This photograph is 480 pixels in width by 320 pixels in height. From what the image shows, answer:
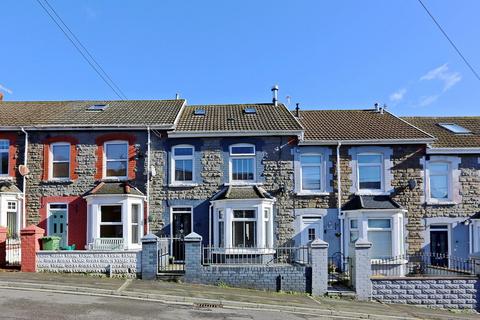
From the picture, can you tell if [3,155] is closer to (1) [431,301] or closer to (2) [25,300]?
(2) [25,300]

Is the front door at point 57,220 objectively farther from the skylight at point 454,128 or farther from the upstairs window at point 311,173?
the skylight at point 454,128

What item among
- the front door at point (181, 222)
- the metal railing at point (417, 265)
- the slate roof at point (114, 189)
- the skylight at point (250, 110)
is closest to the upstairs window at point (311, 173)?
the skylight at point (250, 110)

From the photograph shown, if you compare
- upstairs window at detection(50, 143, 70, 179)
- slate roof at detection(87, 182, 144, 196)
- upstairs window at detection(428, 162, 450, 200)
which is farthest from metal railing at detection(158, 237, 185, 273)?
upstairs window at detection(428, 162, 450, 200)

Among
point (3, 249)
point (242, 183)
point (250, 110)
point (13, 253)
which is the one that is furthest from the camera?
point (250, 110)

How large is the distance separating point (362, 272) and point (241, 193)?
20.6ft

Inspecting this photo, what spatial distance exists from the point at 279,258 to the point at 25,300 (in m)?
10.9

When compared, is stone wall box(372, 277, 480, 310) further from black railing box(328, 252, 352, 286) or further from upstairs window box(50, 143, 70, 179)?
upstairs window box(50, 143, 70, 179)

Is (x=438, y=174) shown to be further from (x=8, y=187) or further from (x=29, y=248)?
(x=8, y=187)

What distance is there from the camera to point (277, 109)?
24.5 metres

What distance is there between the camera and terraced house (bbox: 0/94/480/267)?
20859 millimetres

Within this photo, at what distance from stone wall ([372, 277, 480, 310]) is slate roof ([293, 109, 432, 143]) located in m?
6.96

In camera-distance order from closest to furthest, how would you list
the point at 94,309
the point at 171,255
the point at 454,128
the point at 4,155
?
the point at 94,309, the point at 171,255, the point at 4,155, the point at 454,128

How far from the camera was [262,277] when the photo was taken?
16.4 meters

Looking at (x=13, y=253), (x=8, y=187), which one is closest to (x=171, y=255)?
(x=13, y=253)
